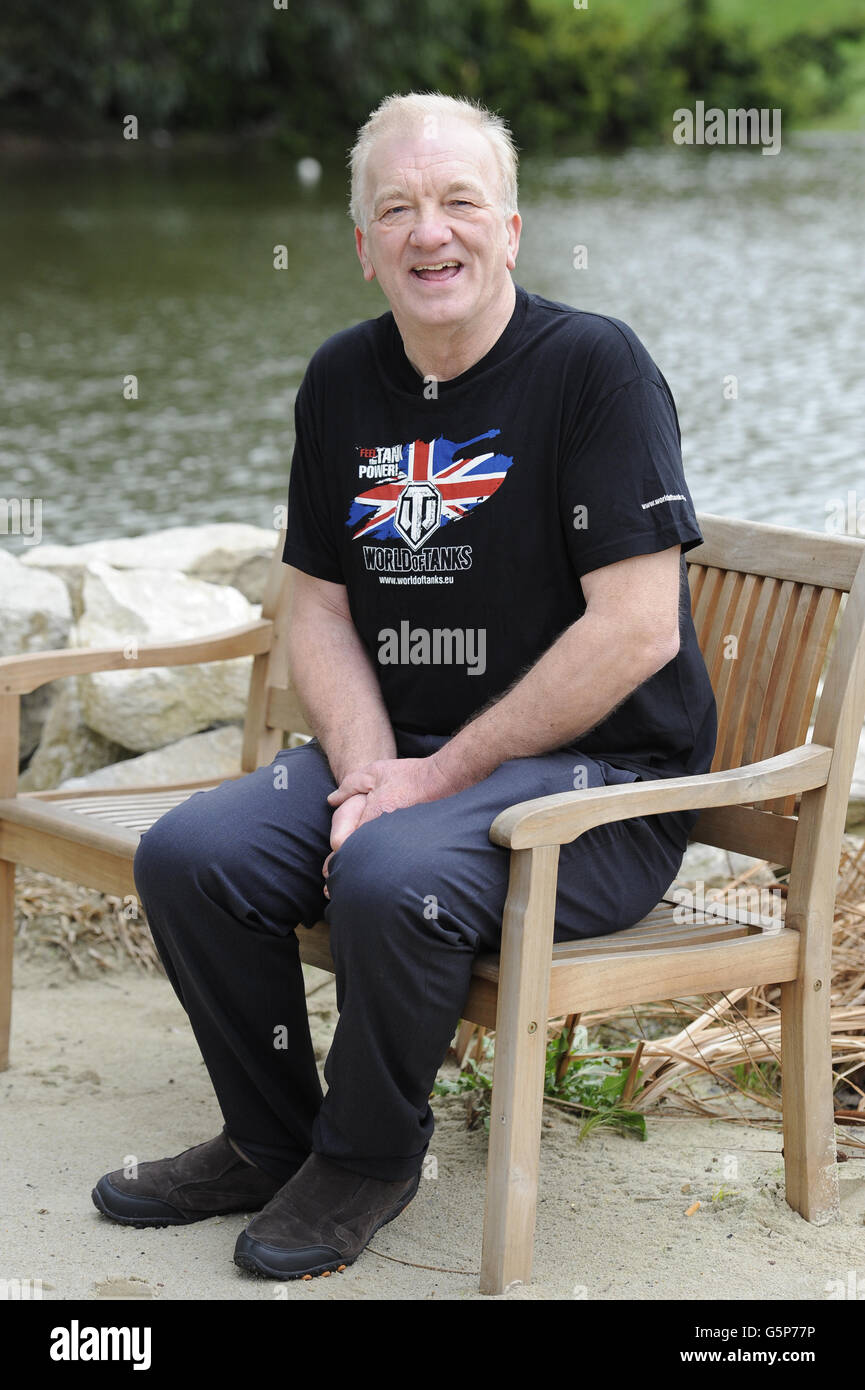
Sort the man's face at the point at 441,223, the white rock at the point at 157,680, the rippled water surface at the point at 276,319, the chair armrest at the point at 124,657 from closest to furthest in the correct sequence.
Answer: the man's face at the point at 441,223 → the chair armrest at the point at 124,657 → the white rock at the point at 157,680 → the rippled water surface at the point at 276,319

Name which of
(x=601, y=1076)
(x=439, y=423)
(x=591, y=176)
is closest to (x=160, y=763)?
(x=601, y=1076)

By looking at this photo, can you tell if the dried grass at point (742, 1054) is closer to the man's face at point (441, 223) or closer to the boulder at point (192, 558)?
the man's face at point (441, 223)

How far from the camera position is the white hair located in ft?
8.20

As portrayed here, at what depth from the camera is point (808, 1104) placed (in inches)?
97.9

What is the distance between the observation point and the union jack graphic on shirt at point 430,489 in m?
2.45

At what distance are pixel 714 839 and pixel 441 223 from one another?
3.53 feet

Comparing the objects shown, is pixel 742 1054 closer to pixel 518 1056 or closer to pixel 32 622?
pixel 518 1056

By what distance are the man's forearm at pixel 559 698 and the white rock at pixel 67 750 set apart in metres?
2.21

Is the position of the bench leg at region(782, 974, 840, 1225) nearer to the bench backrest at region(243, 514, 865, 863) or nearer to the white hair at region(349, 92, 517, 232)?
the bench backrest at region(243, 514, 865, 863)

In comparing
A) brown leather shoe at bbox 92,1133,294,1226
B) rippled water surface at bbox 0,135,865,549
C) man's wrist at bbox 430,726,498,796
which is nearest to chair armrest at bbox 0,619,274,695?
man's wrist at bbox 430,726,498,796

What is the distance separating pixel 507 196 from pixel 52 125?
24.0 meters

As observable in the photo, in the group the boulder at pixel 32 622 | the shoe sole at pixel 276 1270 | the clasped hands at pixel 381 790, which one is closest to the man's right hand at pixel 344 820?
the clasped hands at pixel 381 790

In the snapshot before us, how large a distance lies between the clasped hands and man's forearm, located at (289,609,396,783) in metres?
0.06
